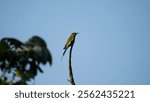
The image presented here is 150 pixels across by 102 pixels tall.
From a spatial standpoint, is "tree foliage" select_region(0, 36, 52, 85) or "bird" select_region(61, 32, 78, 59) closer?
"tree foliage" select_region(0, 36, 52, 85)

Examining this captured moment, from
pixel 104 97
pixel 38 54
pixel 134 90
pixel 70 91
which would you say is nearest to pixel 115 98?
pixel 104 97

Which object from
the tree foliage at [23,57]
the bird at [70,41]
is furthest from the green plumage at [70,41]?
the tree foliage at [23,57]

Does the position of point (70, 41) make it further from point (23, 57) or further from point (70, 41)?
point (23, 57)

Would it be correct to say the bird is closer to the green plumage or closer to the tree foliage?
the green plumage

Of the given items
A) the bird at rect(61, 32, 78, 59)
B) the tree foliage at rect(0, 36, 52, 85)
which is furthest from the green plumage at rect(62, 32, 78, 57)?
the tree foliage at rect(0, 36, 52, 85)

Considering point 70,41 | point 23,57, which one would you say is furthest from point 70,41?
point 23,57

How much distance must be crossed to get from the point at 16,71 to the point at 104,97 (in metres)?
3.80

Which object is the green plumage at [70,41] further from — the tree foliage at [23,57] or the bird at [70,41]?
the tree foliage at [23,57]

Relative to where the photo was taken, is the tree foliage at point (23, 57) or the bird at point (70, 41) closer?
the tree foliage at point (23, 57)

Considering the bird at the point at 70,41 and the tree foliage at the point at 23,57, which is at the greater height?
the bird at the point at 70,41

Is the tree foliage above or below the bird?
below

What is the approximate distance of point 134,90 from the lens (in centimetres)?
844

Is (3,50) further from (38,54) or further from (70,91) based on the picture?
(70,91)

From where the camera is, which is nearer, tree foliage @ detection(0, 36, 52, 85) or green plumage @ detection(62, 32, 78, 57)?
tree foliage @ detection(0, 36, 52, 85)
